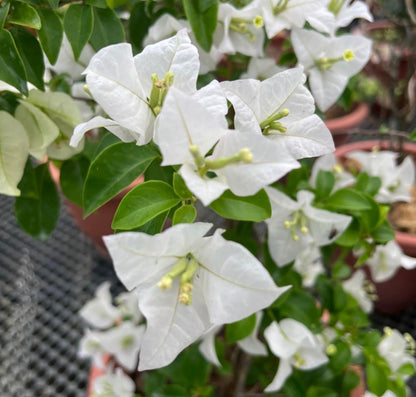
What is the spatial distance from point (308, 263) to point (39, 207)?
1.08ft

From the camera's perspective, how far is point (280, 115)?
0.32 metres

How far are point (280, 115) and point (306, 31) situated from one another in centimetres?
18

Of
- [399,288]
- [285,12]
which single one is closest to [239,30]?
[285,12]

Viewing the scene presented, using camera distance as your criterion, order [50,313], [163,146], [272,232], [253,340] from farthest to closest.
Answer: [50,313] < [253,340] < [272,232] < [163,146]

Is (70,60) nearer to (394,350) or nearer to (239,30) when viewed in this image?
(239,30)

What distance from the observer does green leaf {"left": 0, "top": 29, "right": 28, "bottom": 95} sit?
34 cm

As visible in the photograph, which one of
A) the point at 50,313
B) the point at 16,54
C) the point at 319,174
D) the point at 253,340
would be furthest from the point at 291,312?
the point at 50,313

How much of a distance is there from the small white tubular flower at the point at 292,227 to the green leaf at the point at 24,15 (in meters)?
0.24

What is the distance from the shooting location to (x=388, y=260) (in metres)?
0.59

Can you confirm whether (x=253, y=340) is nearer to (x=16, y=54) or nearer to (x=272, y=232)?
(x=272, y=232)

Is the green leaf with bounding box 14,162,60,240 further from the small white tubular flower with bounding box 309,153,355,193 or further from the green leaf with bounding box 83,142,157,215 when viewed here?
the small white tubular flower with bounding box 309,153,355,193

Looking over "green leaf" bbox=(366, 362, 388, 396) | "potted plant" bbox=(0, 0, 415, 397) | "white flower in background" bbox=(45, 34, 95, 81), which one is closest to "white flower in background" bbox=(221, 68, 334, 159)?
"potted plant" bbox=(0, 0, 415, 397)

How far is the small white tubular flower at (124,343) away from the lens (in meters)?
0.67

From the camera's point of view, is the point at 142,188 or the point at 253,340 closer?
the point at 142,188
